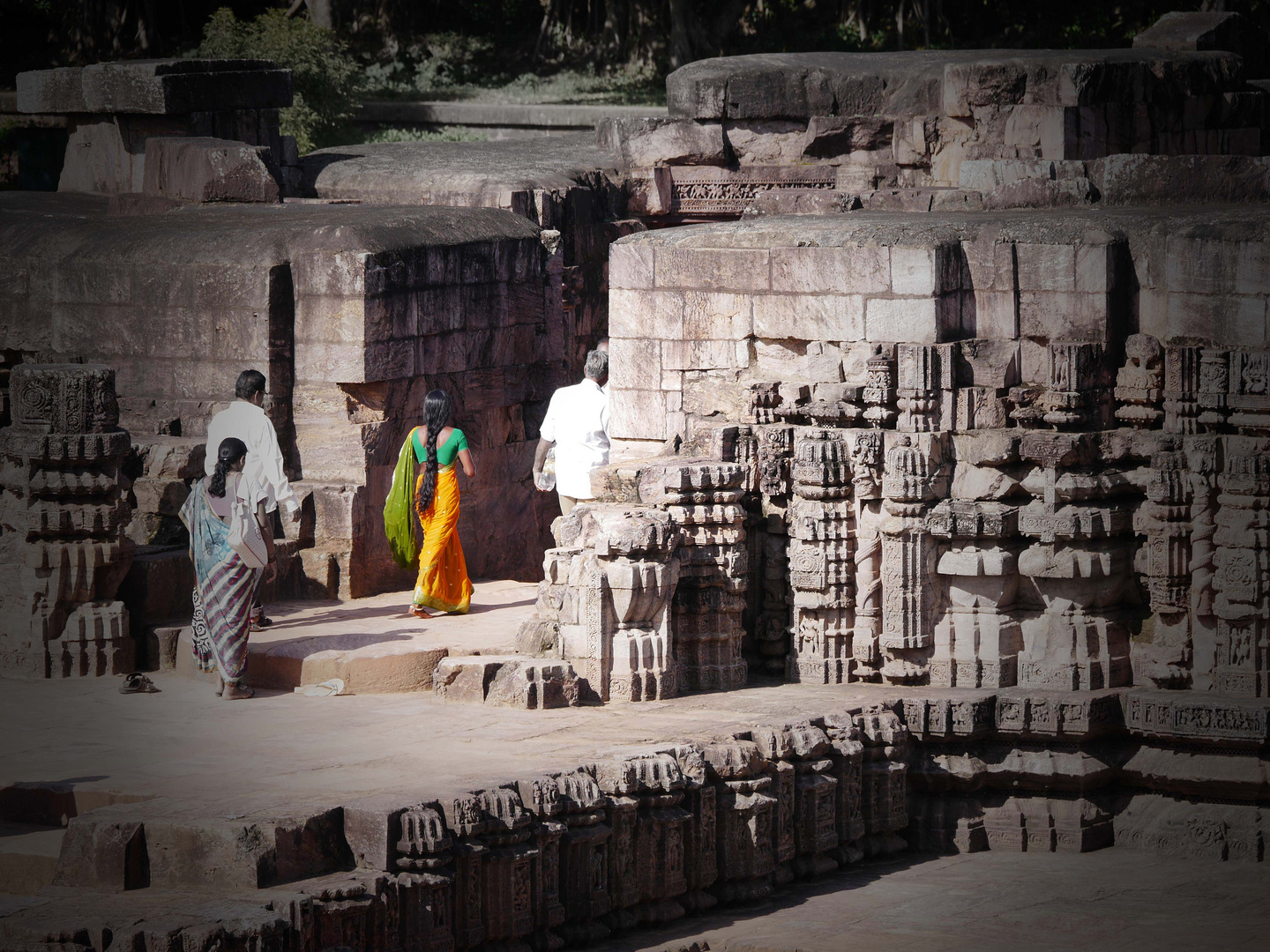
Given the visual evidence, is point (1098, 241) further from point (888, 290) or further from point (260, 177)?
point (260, 177)

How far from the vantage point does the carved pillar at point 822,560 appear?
14.6m

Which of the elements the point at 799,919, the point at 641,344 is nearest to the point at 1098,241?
the point at 641,344

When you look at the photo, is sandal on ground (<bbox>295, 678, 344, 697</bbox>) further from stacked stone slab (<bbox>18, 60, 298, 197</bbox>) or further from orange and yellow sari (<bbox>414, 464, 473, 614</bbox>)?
stacked stone slab (<bbox>18, 60, 298, 197</bbox>)

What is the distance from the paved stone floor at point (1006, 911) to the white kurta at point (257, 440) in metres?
4.12

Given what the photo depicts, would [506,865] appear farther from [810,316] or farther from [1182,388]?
[1182,388]

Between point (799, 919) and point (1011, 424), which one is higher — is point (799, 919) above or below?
below

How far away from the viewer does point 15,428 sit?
14.2 meters

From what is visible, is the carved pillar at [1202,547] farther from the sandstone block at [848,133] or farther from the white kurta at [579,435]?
the sandstone block at [848,133]

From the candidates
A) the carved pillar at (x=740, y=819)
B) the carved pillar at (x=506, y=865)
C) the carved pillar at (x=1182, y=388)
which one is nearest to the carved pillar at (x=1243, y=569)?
the carved pillar at (x=1182, y=388)

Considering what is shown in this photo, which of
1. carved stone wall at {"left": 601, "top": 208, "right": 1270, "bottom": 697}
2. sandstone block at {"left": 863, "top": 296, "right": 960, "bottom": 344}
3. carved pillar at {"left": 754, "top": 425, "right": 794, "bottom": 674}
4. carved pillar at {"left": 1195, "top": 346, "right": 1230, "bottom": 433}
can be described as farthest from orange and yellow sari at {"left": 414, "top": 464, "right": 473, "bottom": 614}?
carved pillar at {"left": 1195, "top": 346, "right": 1230, "bottom": 433}

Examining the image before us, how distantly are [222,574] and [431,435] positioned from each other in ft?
7.26

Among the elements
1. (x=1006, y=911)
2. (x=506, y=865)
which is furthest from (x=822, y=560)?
(x=506, y=865)

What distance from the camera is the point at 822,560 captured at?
14.6 m

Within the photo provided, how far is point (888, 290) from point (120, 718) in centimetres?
537
